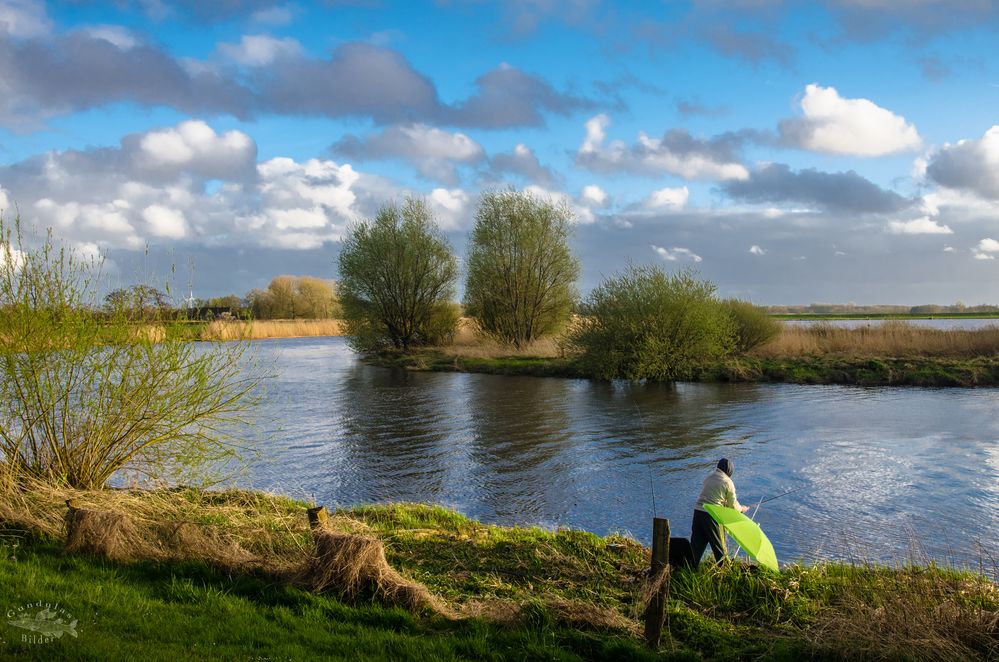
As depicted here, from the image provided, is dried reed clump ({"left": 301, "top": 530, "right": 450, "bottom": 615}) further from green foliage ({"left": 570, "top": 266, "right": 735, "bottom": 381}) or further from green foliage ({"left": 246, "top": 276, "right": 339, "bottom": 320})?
green foliage ({"left": 246, "top": 276, "right": 339, "bottom": 320})

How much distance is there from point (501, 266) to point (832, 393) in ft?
73.9

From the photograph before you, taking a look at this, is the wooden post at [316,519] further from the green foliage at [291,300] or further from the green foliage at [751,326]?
the green foliage at [291,300]

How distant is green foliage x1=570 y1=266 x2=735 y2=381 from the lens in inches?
1259

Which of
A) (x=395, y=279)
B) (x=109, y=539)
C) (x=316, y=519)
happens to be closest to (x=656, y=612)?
(x=316, y=519)

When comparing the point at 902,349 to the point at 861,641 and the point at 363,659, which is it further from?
the point at 363,659

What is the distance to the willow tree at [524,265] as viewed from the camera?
4472cm

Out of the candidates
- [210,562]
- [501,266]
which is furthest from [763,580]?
[501,266]

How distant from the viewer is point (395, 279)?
4856 cm

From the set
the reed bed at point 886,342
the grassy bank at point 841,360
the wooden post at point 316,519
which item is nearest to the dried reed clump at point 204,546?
the wooden post at point 316,519

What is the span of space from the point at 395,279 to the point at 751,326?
77.0 ft

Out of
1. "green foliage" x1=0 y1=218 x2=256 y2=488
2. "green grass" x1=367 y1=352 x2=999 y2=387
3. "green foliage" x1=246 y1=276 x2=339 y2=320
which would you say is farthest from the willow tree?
"green foliage" x1=246 y1=276 x2=339 y2=320

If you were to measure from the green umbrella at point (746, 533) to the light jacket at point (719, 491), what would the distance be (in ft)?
0.67

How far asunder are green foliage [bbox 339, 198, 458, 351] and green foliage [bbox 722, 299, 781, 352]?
2049 centimetres

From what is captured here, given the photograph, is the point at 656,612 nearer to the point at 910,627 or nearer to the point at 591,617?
the point at 591,617
